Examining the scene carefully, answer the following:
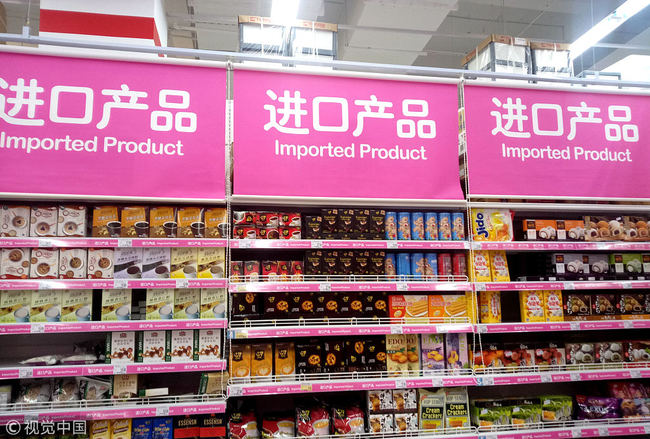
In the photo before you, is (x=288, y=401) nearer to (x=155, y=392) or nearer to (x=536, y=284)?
(x=155, y=392)

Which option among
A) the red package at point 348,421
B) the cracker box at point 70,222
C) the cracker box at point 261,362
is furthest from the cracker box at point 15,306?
the red package at point 348,421

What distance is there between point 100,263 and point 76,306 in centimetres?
29

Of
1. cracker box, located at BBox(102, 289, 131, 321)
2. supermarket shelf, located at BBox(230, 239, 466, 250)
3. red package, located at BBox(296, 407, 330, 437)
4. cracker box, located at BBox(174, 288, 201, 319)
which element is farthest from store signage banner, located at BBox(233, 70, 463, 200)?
red package, located at BBox(296, 407, 330, 437)

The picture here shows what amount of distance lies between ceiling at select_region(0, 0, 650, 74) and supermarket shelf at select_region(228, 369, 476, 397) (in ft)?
16.4

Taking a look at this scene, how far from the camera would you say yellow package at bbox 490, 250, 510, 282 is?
3287 millimetres

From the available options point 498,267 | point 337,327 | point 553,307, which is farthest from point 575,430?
point 337,327

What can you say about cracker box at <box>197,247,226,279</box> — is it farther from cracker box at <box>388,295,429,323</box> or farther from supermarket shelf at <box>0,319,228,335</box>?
cracker box at <box>388,295,429,323</box>

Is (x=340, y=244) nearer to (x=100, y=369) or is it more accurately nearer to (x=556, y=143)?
A: (x=100, y=369)

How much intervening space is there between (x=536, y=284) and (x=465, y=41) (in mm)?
7246

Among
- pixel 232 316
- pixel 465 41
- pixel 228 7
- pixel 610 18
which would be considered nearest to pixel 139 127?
pixel 232 316

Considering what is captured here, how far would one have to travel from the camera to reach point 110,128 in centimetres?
292

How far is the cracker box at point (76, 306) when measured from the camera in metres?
2.77

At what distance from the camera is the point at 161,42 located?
5.09 m

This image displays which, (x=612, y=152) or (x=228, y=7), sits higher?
(x=228, y=7)
